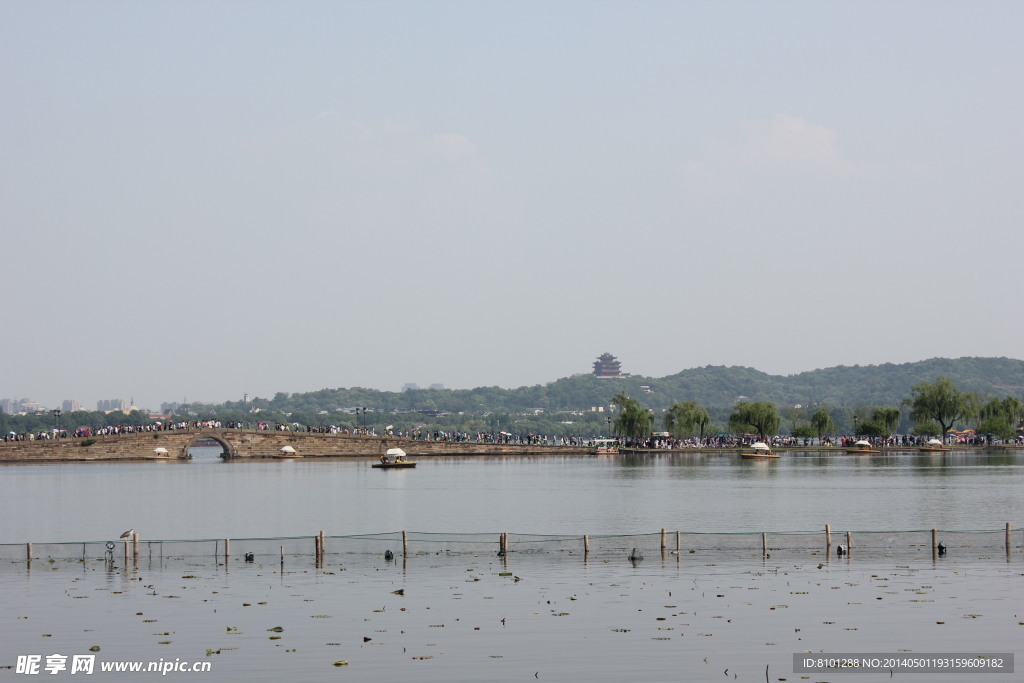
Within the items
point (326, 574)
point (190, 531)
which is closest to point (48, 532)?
point (190, 531)

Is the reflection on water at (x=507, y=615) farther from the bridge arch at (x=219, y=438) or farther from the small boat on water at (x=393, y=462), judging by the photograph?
the bridge arch at (x=219, y=438)

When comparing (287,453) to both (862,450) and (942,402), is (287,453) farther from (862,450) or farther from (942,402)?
(942,402)

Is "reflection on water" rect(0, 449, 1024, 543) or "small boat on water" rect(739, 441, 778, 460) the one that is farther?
"small boat on water" rect(739, 441, 778, 460)

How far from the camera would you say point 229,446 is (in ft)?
605

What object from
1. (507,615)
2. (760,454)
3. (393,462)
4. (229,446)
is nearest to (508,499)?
(393,462)

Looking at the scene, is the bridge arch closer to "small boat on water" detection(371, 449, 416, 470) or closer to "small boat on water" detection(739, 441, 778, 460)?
"small boat on water" detection(371, 449, 416, 470)

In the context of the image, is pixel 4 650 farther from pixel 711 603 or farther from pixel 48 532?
pixel 48 532

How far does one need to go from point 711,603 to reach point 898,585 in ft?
24.2

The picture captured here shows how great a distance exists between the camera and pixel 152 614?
1414 inches

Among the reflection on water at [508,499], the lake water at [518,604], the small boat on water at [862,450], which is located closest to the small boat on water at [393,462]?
the reflection on water at [508,499]

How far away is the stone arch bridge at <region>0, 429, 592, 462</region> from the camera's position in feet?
541

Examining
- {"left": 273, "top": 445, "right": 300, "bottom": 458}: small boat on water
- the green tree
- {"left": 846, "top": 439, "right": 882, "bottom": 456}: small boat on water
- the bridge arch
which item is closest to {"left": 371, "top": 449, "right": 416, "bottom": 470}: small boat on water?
{"left": 273, "top": 445, "right": 300, "bottom": 458}: small boat on water

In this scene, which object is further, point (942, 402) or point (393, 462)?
point (942, 402)

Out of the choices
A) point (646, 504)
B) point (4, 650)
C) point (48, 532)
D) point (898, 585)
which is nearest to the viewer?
point (4, 650)
